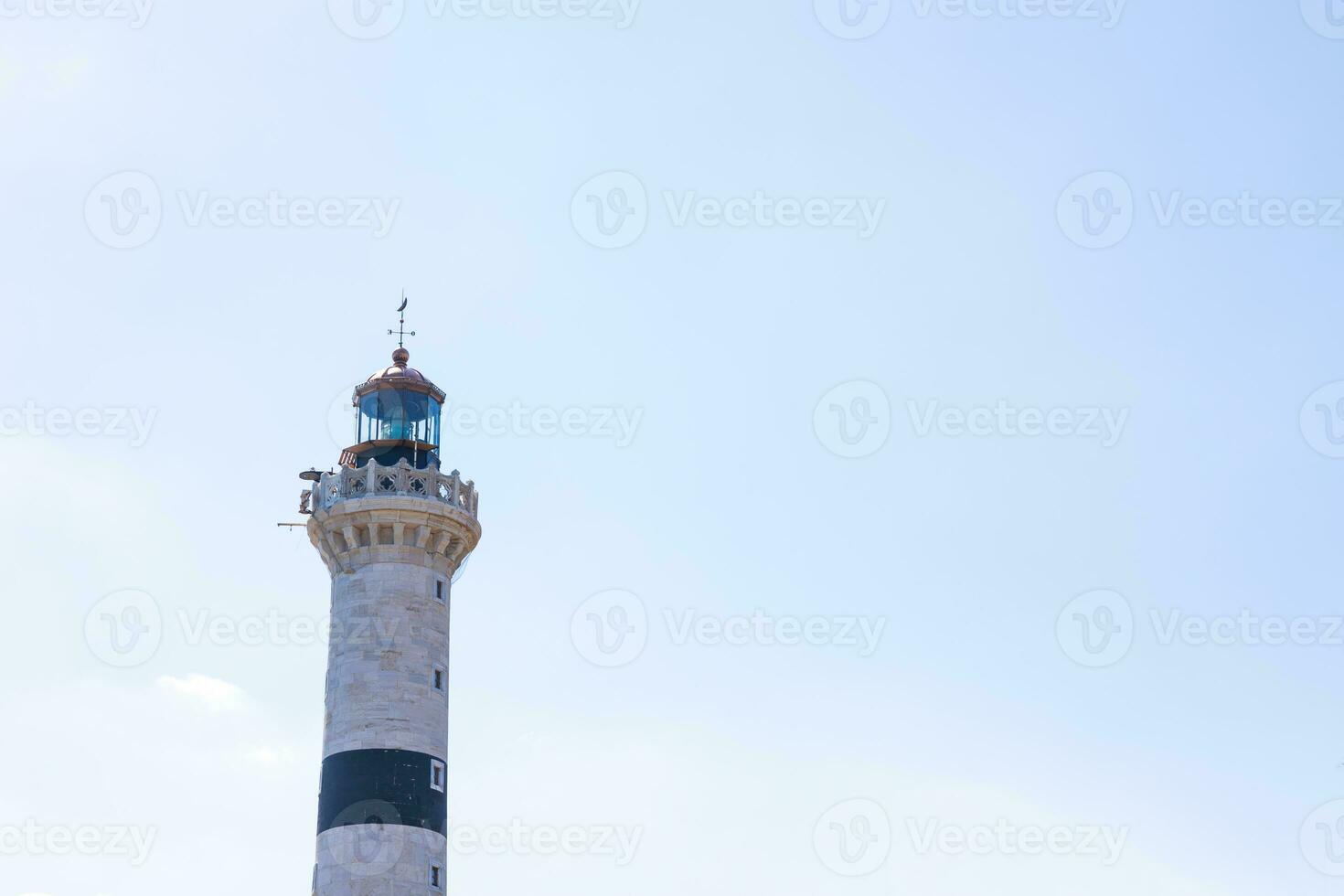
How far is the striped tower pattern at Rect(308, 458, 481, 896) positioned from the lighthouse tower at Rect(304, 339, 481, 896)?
0.14 ft

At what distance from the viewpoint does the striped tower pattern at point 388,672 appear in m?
65.0

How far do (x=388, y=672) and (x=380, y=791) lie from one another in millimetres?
4109

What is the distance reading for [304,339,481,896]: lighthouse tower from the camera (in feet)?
213

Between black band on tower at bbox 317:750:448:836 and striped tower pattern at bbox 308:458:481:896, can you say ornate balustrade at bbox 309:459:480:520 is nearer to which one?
striped tower pattern at bbox 308:458:481:896

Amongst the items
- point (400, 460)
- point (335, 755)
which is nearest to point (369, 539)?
point (400, 460)

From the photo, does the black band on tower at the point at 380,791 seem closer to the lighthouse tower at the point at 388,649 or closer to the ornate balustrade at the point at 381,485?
the lighthouse tower at the point at 388,649

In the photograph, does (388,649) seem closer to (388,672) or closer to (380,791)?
(388,672)

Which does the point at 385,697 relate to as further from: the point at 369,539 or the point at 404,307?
the point at 404,307

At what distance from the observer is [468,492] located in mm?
71750

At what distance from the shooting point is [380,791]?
6556 centimetres

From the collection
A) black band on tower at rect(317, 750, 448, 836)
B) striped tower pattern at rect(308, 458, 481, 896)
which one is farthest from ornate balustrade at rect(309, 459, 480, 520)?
black band on tower at rect(317, 750, 448, 836)

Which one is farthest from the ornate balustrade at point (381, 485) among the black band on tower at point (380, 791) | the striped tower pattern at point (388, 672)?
the black band on tower at point (380, 791)

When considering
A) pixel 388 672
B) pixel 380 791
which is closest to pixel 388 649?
pixel 388 672

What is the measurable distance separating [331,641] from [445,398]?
11.0 m
